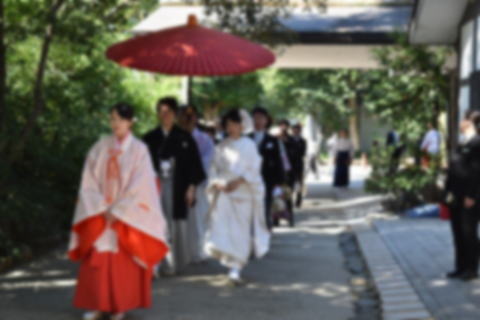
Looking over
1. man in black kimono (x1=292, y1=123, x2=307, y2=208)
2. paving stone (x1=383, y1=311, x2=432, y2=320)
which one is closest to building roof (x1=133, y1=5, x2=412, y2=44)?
man in black kimono (x1=292, y1=123, x2=307, y2=208)

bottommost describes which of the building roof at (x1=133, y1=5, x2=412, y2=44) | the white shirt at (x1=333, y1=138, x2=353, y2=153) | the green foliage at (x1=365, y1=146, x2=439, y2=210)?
the white shirt at (x1=333, y1=138, x2=353, y2=153)

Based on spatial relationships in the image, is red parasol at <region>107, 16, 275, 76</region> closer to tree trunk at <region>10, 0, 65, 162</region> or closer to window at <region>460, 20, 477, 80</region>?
tree trunk at <region>10, 0, 65, 162</region>

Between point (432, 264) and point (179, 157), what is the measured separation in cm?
300

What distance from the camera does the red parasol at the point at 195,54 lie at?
9.05m

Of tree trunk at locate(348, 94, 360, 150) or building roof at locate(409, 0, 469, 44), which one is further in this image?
tree trunk at locate(348, 94, 360, 150)

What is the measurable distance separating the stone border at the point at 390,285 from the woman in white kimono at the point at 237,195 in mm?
1330

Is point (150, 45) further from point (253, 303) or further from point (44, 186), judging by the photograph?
point (253, 303)

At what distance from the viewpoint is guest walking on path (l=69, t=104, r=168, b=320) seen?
21.8 feet

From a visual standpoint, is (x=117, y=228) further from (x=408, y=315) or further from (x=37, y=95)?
(x=37, y=95)

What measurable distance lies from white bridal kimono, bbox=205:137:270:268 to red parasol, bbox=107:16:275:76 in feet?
2.62

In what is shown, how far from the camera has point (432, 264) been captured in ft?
30.5

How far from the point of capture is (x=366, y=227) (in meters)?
13.6

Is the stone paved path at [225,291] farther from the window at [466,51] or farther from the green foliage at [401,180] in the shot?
the window at [466,51]

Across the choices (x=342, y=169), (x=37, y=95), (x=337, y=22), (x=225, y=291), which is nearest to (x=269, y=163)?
(x=37, y=95)
